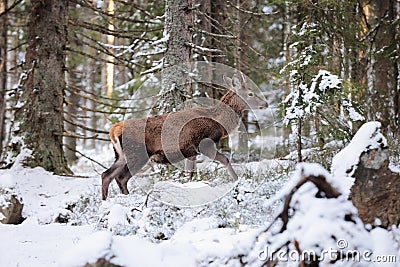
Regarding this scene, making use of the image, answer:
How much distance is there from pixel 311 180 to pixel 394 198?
2.66ft

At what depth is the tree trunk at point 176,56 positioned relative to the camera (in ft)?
29.7

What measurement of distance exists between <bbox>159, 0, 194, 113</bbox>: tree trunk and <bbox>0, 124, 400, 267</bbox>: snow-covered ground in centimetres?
155

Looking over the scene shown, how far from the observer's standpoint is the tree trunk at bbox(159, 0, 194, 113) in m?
9.06

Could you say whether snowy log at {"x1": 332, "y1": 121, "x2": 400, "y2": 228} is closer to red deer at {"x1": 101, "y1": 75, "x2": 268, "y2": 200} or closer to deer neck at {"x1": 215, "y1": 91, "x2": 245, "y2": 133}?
red deer at {"x1": 101, "y1": 75, "x2": 268, "y2": 200}

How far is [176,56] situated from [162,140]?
2.05m

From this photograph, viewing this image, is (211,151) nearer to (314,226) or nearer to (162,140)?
(162,140)

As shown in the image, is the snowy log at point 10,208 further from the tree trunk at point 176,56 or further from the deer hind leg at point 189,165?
the tree trunk at point 176,56

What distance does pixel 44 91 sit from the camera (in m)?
11.0

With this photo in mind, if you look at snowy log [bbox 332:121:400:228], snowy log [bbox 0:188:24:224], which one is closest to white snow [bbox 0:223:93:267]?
snowy log [bbox 0:188:24:224]

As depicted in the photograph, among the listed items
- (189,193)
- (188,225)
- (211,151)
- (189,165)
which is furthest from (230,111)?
(188,225)

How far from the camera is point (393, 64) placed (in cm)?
1226

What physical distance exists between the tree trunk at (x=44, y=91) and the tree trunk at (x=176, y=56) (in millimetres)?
3312

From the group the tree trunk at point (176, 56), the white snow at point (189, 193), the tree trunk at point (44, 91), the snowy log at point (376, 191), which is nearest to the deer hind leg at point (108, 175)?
the white snow at point (189, 193)

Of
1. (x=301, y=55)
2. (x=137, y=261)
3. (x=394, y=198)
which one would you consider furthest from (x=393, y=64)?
(x=137, y=261)
